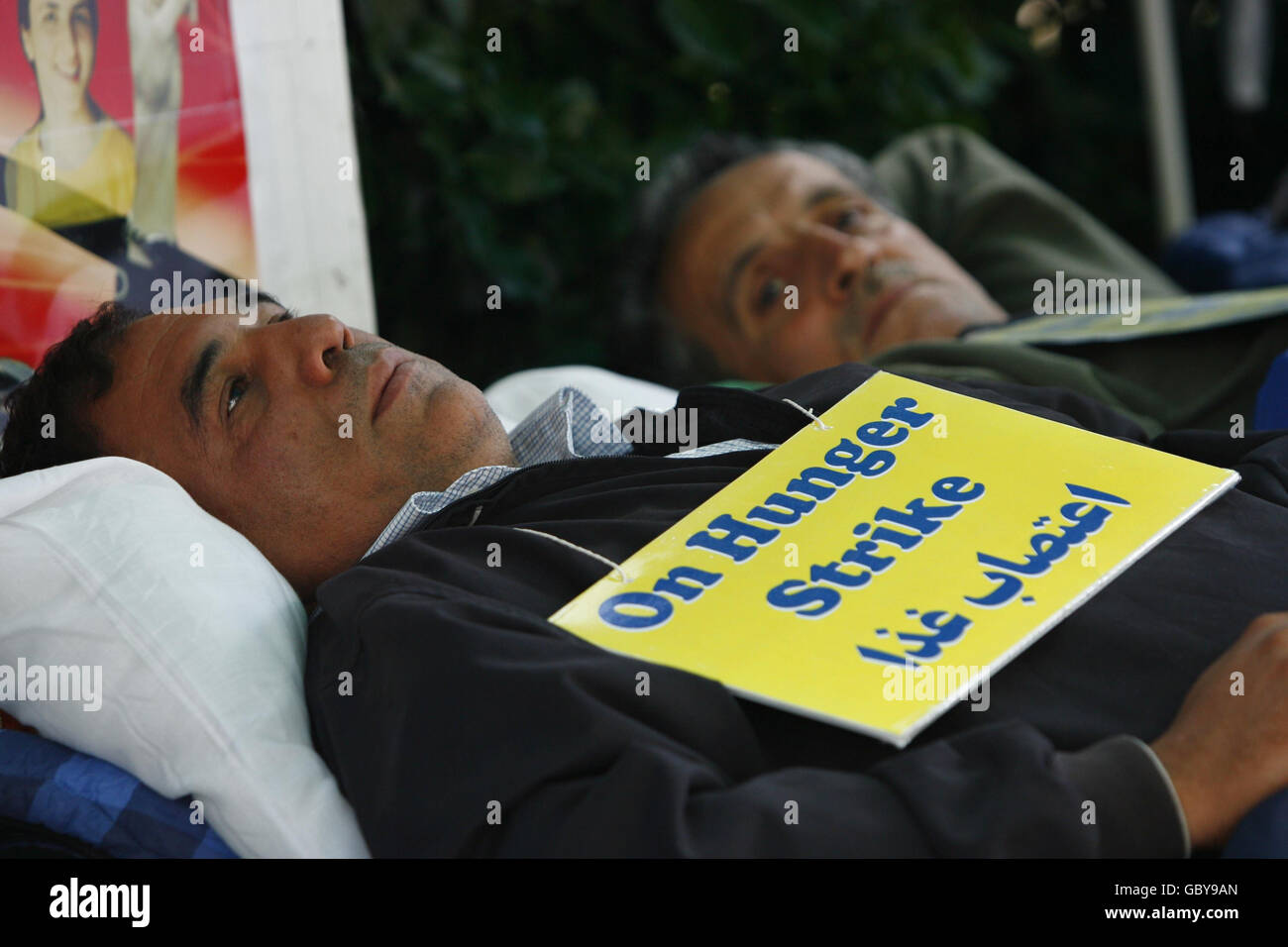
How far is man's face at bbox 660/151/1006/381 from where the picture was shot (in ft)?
6.92

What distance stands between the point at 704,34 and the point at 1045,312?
880 millimetres

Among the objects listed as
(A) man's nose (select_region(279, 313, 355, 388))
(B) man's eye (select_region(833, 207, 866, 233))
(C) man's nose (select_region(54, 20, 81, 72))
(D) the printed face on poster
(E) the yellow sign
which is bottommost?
(E) the yellow sign

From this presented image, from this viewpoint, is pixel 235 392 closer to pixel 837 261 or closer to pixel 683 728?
pixel 683 728

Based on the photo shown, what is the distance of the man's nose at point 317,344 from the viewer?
3.88 ft

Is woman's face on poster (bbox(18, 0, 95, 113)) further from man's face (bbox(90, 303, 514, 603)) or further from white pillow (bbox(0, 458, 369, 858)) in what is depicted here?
white pillow (bbox(0, 458, 369, 858))

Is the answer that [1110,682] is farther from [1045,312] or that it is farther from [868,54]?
[868,54]

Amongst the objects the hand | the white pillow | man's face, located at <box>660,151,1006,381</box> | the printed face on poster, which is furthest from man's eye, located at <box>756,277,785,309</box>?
the hand

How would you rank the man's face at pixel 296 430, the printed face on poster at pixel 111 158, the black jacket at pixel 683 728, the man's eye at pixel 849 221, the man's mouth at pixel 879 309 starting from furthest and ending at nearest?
the man's eye at pixel 849 221
the man's mouth at pixel 879 309
the printed face on poster at pixel 111 158
the man's face at pixel 296 430
the black jacket at pixel 683 728

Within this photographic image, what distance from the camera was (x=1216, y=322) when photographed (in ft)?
5.69

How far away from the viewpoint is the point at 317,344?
3.95 ft

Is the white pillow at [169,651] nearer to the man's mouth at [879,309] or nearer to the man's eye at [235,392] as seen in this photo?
the man's eye at [235,392]

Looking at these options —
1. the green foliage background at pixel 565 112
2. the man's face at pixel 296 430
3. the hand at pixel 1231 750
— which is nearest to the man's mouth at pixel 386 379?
the man's face at pixel 296 430

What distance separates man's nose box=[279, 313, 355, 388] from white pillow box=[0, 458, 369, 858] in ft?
0.56

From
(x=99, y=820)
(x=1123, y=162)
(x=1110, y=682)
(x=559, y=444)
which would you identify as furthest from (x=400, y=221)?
(x=1123, y=162)
